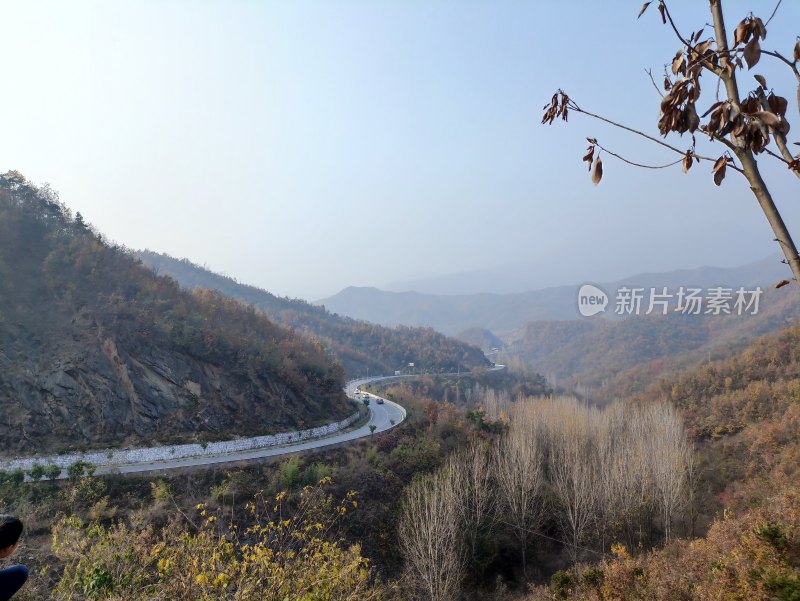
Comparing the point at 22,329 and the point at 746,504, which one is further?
the point at 22,329

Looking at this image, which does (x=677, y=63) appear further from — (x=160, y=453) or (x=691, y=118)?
(x=160, y=453)

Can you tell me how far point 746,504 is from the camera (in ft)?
66.1

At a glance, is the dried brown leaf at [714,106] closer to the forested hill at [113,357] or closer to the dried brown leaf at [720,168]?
the dried brown leaf at [720,168]

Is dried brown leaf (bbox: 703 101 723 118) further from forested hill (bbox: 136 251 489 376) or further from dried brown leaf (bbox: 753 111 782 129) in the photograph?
forested hill (bbox: 136 251 489 376)

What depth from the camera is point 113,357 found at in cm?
2505

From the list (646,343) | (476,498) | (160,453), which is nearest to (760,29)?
(476,498)

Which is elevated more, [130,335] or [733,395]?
[130,335]

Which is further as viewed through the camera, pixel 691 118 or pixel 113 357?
pixel 113 357

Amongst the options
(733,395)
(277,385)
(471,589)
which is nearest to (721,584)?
(471,589)

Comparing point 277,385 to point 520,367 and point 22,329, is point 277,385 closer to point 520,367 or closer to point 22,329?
point 22,329

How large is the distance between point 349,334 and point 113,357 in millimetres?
63039

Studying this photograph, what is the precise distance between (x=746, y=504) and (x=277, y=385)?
26.5 meters

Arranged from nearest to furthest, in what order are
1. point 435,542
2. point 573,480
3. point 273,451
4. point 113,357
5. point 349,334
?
point 435,542
point 573,480
point 273,451
point 113,357
point 349,334

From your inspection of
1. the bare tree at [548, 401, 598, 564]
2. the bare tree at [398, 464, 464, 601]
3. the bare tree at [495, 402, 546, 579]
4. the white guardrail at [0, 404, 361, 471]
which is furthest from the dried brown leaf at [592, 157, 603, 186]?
the white guardrail at [0, 404, 361, 471]
